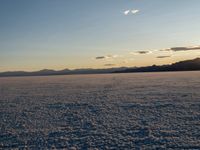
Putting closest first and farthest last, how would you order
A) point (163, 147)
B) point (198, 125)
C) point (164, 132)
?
point (163, 147) → point (164, 132) → point (198, 125)

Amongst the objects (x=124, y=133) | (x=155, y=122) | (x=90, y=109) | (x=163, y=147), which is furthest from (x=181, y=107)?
(x=163, y=147)

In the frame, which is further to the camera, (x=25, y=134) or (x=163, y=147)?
(x=25, y=134)

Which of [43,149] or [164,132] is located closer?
[43,149]

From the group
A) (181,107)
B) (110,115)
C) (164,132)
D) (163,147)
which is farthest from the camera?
(181,107)

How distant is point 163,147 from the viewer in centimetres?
513

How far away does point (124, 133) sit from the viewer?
6.19 meters

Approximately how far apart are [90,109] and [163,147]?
4754 millimetres

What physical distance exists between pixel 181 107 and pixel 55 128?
466cm

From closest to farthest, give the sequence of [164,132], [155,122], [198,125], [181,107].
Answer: [164,132] < [198,125] < [155,122] < [181,107]

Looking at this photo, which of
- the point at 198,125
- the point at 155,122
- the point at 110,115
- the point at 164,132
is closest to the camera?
the point at 164,132

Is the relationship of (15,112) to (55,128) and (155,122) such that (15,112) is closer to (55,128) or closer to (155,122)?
(55,128)

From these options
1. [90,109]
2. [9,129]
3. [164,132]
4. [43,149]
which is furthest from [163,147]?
[90,109]

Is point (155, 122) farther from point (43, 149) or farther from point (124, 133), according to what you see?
point (43, 149)

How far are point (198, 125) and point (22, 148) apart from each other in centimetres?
421
